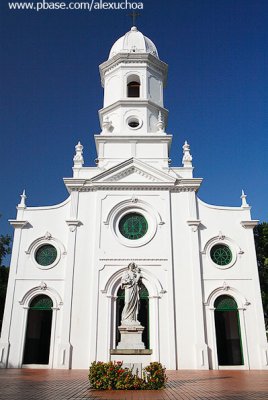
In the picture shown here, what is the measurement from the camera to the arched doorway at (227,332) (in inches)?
749

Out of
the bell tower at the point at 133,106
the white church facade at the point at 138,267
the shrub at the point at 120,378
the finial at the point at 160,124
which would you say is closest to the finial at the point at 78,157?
the white church facade at the point at 138,267

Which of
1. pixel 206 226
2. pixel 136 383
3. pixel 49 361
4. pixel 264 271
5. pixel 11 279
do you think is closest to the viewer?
pixel 136 383

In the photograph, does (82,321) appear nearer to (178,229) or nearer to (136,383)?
(178,229)

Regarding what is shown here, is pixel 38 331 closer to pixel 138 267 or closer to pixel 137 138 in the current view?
pixel 138 267

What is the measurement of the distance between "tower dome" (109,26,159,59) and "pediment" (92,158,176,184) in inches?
397

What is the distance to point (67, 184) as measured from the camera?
72.3 ft

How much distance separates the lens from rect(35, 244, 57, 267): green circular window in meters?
20.8

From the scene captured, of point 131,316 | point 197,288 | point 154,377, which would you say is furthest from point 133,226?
point 154,377

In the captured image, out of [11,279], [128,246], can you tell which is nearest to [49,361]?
[11,279]

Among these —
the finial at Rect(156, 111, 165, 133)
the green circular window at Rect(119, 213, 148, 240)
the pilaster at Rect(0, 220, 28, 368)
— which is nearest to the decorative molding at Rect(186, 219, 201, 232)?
the green circular window at Rect(119, 213, 148, 240)

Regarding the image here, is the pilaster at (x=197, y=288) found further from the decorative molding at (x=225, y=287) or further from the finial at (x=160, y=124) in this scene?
the finial at (x=160, y=124)

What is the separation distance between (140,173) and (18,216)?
25.9 ft

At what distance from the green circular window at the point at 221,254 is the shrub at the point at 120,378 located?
436 inches

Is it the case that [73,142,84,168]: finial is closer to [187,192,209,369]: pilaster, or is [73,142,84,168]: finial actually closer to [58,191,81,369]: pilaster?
[58,191,81,369]: pilaster
